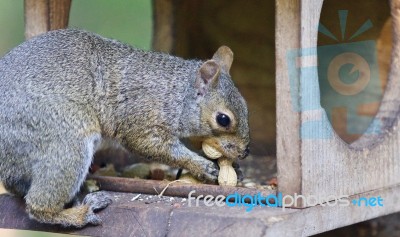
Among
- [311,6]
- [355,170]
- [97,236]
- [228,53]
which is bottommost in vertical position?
[97,236]

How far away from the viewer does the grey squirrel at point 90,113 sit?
9.35 feet

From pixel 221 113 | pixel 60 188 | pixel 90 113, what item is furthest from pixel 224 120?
pixel 60 188

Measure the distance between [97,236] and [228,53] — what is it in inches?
35.0

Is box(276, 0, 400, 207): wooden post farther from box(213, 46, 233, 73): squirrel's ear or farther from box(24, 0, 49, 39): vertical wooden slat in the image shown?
box(24, 0, 49, 39): vertical wooden slat

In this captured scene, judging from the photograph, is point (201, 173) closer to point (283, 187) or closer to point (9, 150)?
point (283, 187)

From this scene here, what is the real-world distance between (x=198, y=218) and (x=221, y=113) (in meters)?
0.53

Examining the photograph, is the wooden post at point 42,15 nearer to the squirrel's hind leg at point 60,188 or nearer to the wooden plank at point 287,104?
the squirrel's hind leg at point 60,188

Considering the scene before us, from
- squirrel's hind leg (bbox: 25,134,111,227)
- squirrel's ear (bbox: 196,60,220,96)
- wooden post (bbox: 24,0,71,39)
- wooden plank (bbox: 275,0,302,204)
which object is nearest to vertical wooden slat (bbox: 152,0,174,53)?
wooden post (bbox: 24,0,71,39)

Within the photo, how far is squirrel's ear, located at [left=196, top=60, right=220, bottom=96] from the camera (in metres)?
3.00

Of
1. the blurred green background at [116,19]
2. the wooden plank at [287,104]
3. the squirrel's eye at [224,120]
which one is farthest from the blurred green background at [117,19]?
the wooden plank at [287,104]

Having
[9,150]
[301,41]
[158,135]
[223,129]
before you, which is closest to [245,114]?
[223,129]

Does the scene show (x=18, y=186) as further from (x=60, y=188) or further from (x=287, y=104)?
(x=287, y=104)

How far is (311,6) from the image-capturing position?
2.60 metres

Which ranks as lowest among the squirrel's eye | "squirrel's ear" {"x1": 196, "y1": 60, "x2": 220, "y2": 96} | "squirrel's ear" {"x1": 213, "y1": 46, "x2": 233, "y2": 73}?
the squirrel's eye
